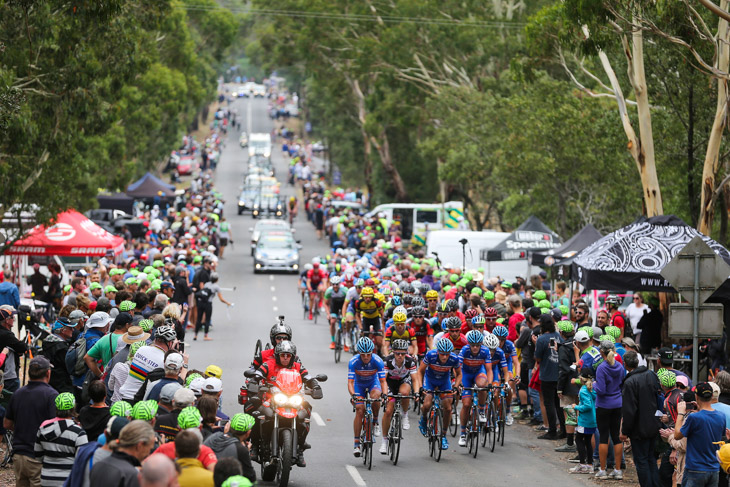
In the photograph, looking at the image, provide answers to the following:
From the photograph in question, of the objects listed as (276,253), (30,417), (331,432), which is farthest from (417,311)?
(276,253)

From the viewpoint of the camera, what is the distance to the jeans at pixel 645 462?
1341 cm

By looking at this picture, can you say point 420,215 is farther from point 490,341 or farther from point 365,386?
point 365,386

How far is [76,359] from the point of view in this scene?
14.5 m

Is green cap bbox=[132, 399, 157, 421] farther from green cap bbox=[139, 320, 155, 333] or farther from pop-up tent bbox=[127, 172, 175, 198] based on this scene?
pop-up tent bbox=[127, 172, 175, 198]

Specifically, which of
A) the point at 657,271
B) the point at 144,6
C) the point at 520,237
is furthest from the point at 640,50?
the point at 144,6

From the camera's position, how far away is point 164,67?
58156 mm

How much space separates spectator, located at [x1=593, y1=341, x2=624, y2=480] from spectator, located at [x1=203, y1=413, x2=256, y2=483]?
5.74 metres

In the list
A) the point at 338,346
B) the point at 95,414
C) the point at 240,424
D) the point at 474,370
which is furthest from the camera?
the point at 338,346

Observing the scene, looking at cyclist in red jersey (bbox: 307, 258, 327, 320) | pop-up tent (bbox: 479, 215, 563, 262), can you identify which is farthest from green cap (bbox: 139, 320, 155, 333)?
cyclist in red jersey (bbox: 307, 258, 327, 320)

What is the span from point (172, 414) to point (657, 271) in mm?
9365

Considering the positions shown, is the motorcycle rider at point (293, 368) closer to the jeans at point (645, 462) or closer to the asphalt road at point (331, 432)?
the asphalt road at point (331, 432)

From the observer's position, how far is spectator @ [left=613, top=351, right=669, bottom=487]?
13.4 m

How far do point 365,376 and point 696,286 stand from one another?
4.37m

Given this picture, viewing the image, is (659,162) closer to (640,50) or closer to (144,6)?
(640,50)
